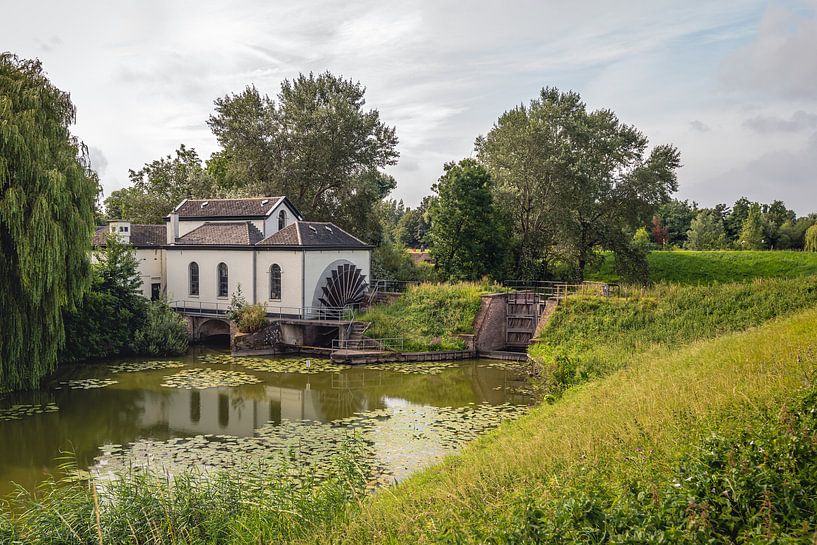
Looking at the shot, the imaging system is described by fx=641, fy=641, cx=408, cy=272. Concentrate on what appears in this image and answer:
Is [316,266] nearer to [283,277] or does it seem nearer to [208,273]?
[283,277]

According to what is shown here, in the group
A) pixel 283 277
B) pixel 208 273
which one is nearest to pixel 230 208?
pixel 208 273

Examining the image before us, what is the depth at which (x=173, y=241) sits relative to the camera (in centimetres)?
3128

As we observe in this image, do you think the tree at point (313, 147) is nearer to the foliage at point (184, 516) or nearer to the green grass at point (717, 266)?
the green grass at point (717, 266)

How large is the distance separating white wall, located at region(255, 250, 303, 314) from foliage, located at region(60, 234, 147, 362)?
196 inches

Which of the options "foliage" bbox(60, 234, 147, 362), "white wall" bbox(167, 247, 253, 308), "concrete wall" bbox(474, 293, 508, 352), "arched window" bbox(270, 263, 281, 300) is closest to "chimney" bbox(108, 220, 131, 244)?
"white wall" bbox(167, 247, 253, 308)

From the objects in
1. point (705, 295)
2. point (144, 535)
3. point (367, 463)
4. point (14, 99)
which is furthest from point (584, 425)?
point (14, 99)

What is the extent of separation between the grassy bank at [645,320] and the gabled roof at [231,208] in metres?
14.1

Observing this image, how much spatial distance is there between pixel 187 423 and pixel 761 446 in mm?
14209

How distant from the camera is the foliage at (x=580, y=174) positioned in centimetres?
3347

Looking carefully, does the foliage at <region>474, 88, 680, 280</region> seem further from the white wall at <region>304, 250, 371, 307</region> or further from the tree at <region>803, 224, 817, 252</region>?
the tree at <region>803, 224, 817, 252</region>

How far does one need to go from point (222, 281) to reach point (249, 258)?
83.1 inches

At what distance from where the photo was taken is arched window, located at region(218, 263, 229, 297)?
29.9m

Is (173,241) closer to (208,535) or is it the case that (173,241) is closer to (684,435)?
(208,535)

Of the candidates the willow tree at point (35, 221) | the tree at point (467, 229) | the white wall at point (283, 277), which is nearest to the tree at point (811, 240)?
the tree at point (467, 229)
